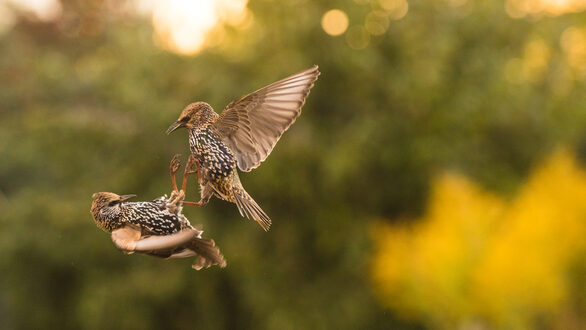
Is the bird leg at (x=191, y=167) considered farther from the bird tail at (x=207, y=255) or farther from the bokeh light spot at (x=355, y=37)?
the bokeh light spot at (x=355, y=37)

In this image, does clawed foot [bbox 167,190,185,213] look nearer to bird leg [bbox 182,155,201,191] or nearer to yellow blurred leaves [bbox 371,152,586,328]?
bird leg [bbox 182,155,201,191]

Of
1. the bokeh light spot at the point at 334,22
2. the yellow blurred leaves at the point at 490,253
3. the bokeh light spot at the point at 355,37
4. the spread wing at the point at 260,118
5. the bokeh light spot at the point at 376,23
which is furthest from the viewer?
the bokeh light spot at the point at 376,23

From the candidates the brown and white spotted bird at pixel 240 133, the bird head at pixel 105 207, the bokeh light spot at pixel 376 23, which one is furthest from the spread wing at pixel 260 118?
the bokeh light spot at pixel 376 23

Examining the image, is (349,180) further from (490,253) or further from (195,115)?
(195,115)

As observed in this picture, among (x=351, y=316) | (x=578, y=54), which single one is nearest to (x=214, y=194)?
(x=351, y=316)

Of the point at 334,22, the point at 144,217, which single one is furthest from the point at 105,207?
the point at 334,22

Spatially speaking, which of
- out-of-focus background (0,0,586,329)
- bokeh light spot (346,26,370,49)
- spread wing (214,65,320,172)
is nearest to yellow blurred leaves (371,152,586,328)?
out-of-focus background (0,0,586,329)
